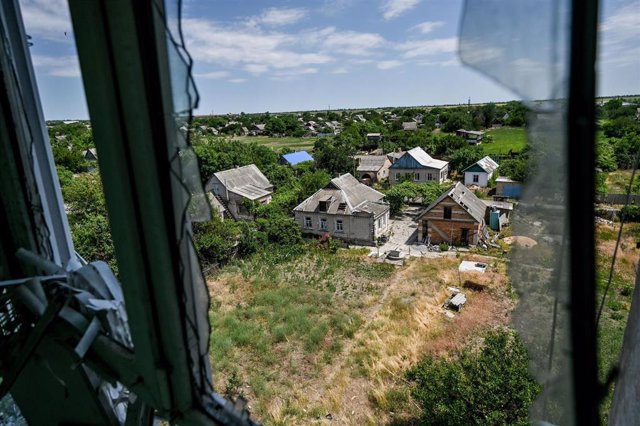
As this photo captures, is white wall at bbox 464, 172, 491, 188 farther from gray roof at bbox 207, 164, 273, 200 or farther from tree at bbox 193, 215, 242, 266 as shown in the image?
tree at bbox 193, 215, 242, 266

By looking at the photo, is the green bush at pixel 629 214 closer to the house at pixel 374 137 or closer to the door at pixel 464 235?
the door at pixel 464 235

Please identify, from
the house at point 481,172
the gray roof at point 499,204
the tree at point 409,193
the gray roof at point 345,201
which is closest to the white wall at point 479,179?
the house at point 481,172

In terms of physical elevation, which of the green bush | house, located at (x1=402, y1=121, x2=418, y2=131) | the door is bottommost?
the door

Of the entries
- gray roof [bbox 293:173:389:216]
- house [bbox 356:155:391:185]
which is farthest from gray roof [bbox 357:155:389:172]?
gray roof [bbox 293:173:389:216]

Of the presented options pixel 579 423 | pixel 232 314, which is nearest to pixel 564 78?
pixel 579 423

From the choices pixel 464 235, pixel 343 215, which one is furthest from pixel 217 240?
pixel 464 235

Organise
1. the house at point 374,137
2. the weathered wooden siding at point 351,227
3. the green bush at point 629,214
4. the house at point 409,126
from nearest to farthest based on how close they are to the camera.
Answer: the green bush at point 629,214 → the weathered wooden siding at point 351,227 → the house at point 374,137 → the house at point 409,126
